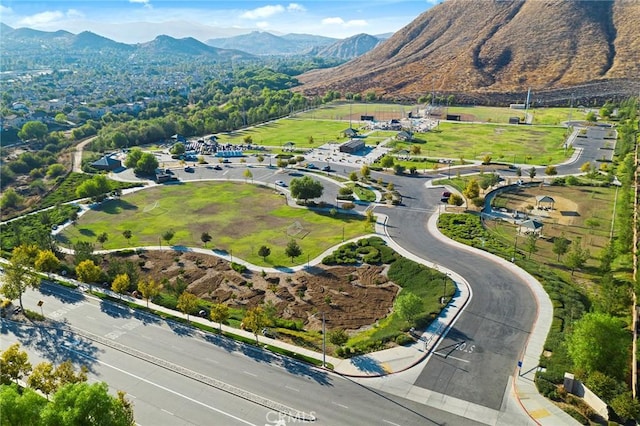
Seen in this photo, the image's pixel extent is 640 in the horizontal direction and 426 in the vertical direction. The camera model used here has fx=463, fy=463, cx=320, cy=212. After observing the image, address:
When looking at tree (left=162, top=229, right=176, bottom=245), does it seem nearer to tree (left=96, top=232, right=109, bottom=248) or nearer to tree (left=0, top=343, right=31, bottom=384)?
tree (left=96, top=232, right=109, bottom=248)

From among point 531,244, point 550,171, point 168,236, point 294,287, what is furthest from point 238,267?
point 550,171

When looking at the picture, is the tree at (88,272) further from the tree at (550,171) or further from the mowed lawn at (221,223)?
the tree at (550,171)

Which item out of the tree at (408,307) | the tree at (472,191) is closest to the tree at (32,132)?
the tree at (472,191)

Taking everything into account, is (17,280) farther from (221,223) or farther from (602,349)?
(602,349)

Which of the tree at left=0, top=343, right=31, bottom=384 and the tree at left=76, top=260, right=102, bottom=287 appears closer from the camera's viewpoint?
the tree at left=0, top=343, right=31, bottom=384

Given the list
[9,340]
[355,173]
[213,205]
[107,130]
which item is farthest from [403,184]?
[107,130]

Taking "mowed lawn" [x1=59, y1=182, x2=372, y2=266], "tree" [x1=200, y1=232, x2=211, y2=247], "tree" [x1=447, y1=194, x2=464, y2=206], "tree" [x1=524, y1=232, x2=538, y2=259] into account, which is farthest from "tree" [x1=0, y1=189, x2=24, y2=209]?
"tree" [x1=524, y1=232, x2=538, y2=259]
